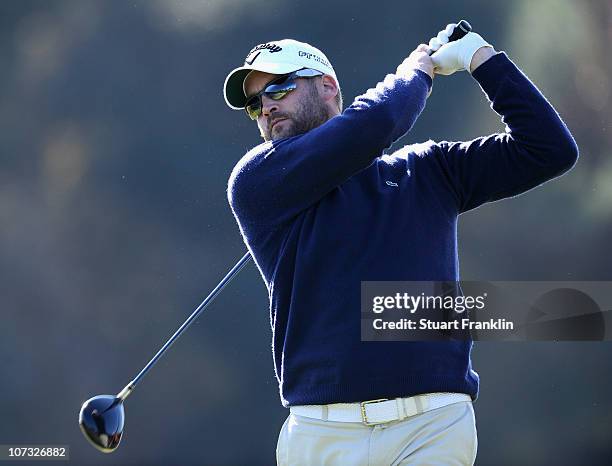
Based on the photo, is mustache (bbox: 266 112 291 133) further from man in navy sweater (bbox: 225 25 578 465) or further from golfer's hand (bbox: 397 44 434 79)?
golfer's hand (bbox: 397 44 434 79)

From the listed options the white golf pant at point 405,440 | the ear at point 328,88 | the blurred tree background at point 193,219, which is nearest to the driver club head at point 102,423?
the white golf pant at point 405,440

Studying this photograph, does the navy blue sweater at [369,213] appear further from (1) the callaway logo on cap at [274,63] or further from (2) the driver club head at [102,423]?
(2) the driver club head at [102,423]

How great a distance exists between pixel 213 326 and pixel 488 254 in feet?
4.76

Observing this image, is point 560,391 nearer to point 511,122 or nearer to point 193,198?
point 193,198

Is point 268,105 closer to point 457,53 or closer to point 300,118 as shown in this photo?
point 300,118

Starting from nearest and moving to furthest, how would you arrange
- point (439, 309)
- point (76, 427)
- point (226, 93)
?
point (439, 309)
point (226, 93)
point (76, 427)

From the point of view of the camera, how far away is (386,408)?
2.13m

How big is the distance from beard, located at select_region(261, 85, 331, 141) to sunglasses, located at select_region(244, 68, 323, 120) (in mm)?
40

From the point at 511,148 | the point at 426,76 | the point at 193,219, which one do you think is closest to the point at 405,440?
the point at 511,148

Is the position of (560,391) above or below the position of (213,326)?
below

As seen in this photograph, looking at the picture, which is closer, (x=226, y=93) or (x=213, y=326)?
(x=226, y=93)

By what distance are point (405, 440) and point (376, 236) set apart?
1.33ft

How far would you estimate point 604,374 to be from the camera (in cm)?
567

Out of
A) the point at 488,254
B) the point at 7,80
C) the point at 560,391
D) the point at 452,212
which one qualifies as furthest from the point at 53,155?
the point at 452,212
